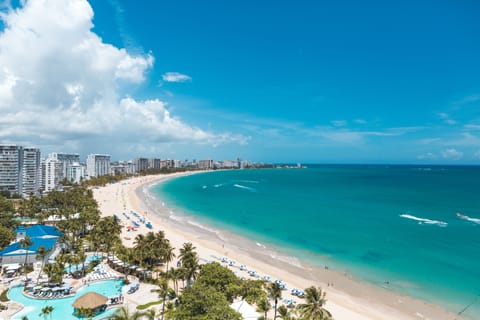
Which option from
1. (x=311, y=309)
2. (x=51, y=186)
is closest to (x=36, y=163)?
(x=51, y=186)

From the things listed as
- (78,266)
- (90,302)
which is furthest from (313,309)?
(78,266)

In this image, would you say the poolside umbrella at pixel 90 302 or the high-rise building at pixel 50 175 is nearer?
the poolside umbrella at pixel 90 302

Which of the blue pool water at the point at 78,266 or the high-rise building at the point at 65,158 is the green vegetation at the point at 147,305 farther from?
the high-rise building at the point at 65,158

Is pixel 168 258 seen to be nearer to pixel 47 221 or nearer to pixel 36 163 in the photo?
pixel 47 221

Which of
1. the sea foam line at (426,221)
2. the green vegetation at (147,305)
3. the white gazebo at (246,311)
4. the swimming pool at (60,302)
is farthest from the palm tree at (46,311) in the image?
the sea foam line at (426,221)

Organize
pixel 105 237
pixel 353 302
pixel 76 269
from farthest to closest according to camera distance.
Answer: pixel 105 237 → pixel 76 269 → pixel 353 302
